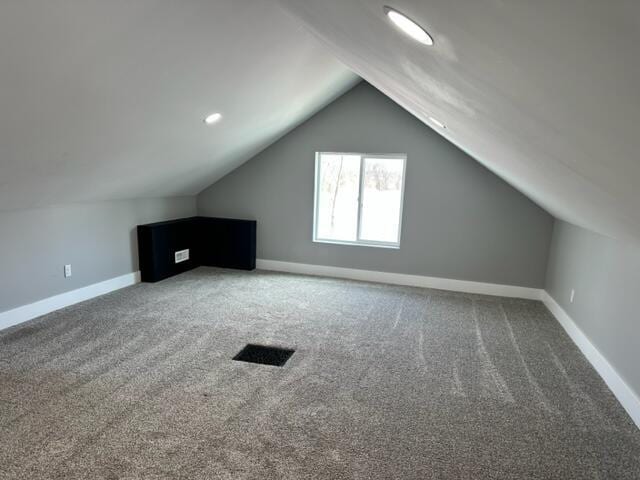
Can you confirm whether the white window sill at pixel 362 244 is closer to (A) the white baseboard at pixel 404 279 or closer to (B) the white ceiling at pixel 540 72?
(A) the white baseboard at pixel 404 279

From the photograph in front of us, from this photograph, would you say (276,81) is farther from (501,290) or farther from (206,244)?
(501,290)

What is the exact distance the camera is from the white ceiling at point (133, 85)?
6.15ft

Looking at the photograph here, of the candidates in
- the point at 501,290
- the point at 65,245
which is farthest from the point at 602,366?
the point at 65,245

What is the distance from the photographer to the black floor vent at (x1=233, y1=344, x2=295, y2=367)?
2.92 meters

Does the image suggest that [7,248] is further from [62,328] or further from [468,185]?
[468,185]

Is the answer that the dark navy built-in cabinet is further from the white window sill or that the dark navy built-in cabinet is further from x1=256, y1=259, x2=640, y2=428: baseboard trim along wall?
the white window sill

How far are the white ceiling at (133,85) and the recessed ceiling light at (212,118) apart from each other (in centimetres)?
7

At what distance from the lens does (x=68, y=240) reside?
3.85 m

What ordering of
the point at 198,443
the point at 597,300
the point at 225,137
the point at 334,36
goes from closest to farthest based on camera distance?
the point at 198,443 < the point at 334,36 < the point at 597,300 < the point at 225,137

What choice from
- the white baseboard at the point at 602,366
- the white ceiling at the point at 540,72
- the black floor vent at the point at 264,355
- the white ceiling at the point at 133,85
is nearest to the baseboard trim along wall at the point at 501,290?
the white baseboard at the point at 602,366

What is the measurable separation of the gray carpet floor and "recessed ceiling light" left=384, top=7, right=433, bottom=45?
1851 millimetres

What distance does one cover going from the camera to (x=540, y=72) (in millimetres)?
887

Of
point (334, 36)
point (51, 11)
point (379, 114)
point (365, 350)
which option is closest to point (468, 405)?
point (365, 350)

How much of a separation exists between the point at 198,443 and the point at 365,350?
1535 millimetres
